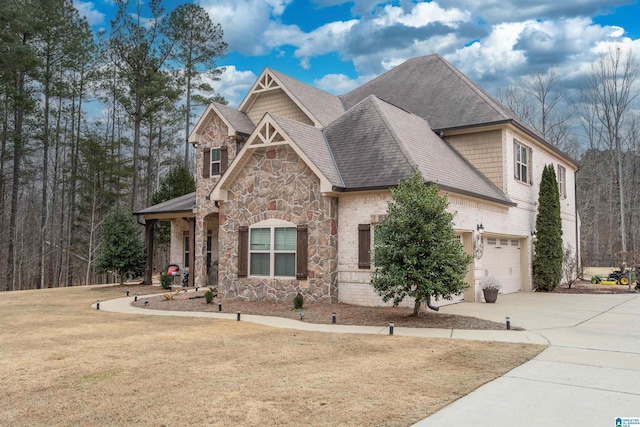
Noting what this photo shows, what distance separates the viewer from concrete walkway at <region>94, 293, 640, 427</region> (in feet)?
16.5

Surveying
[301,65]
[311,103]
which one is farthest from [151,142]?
[311,103]

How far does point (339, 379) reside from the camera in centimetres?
641

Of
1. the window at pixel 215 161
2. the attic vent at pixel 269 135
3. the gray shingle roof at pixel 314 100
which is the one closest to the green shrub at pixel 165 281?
the window at pixel 215 161

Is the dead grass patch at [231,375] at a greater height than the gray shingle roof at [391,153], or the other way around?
the gray shingle roof at [391,153]

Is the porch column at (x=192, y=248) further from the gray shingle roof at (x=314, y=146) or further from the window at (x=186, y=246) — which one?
the gray shingle roof at (x=314, y=146)

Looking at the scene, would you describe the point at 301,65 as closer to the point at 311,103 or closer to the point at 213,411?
the point at 311,103

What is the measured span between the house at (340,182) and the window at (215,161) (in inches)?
2.4

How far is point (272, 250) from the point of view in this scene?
1537 cm

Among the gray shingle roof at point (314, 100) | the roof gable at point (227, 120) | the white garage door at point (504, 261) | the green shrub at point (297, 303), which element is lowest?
the green shrub at point (297, 303)

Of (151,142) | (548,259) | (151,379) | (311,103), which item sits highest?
(151,142)

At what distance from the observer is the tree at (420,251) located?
11.2 metres

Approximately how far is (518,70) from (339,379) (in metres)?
42.5

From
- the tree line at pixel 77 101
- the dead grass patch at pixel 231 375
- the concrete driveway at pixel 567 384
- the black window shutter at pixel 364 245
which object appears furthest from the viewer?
the tree line at pixel 77 101

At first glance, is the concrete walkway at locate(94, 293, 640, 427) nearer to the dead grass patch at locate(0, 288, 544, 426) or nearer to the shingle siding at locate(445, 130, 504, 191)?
the dead grass patch at locate(0, 288, 544, 426)
